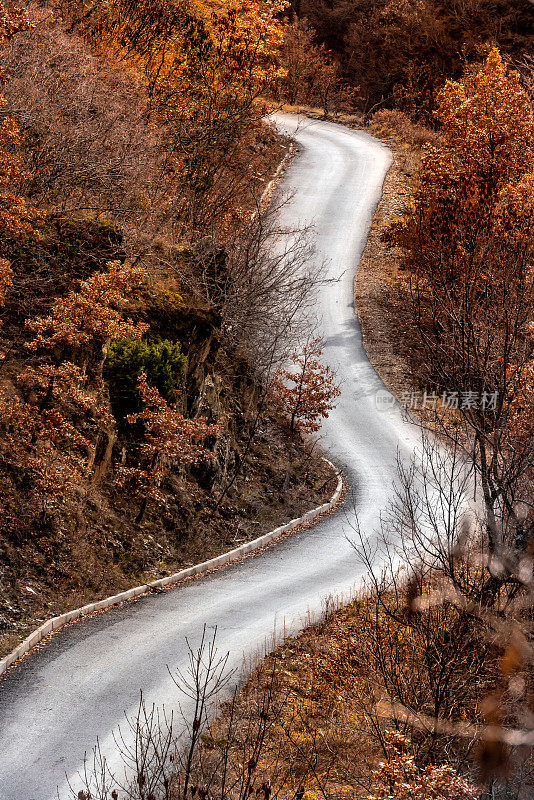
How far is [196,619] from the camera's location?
14.5 metres

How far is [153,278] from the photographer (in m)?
20.3

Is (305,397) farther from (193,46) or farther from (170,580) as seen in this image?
(193,46)

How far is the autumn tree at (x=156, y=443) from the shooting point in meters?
17.0

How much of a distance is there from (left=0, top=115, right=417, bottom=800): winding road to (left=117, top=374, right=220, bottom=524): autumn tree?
2.30 meters

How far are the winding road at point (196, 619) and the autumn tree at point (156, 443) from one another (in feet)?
7.55

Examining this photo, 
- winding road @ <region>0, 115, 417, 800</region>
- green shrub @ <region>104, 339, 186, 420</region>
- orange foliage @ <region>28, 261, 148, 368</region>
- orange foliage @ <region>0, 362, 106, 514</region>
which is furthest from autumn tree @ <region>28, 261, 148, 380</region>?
winding road @ <region>0, 115, 417, 800</region>

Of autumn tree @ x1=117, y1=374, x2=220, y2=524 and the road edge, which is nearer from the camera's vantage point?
the road edge

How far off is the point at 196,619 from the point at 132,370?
585 cm

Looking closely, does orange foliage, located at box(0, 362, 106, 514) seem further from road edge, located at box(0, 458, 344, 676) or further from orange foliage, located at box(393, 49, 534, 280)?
orange foliage, located at box(393, 49, 534, 280)

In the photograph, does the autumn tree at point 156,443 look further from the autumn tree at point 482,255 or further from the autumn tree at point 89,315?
the autumn tree at point 482,255

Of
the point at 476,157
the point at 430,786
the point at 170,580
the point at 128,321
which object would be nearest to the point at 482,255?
the point at 128,321

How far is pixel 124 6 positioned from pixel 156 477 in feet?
59.7

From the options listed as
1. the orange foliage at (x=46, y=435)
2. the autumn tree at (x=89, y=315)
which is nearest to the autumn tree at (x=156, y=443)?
the orange foliage at (x=46, y=435)

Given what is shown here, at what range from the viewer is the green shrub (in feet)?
58.4
